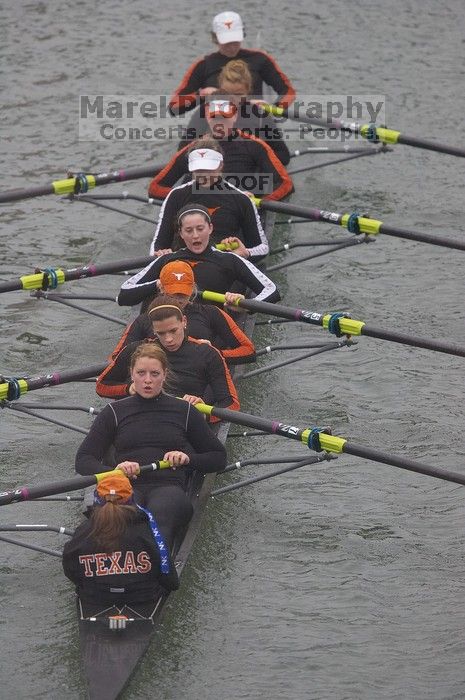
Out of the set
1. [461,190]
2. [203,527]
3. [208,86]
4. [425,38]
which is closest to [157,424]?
[203,527]

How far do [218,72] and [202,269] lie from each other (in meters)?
4.28

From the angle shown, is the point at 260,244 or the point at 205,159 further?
the point at 260,244

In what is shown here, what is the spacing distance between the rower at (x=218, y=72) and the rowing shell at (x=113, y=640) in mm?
6936

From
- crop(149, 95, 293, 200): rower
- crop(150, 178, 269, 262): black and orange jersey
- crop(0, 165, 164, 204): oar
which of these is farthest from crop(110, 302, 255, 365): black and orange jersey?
crop(0, 165, 164, 204): oar

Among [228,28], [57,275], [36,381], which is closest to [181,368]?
[36,381]

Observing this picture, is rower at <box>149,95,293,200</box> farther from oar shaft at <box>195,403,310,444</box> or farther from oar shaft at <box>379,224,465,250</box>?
oar shaft at <box>195,403,310,444</box>

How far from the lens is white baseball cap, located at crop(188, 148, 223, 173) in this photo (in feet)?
36.7

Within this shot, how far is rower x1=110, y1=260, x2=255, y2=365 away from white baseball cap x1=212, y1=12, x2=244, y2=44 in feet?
15.4

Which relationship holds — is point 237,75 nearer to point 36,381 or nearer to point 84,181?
point 84,181

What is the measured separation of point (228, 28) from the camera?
554 inches

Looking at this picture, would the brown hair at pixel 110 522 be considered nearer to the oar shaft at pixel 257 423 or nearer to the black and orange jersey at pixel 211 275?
the oar shaft at pixel 257 423

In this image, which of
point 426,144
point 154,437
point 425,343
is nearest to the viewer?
point 154,437

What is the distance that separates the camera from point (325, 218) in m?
11.8

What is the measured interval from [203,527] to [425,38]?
11.3 meters
